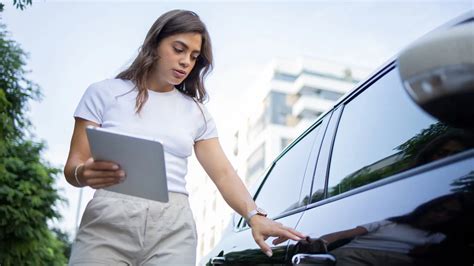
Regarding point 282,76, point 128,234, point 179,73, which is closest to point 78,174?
point 128,234

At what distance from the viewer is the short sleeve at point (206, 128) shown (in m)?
2.09

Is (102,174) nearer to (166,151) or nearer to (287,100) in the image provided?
(166,151)

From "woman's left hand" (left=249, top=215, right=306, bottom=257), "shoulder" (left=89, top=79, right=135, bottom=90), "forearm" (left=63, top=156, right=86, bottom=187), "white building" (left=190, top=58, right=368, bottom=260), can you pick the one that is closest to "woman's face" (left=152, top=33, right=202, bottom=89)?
"shoulder" (left=89, top=79, right=135, bottom=90)

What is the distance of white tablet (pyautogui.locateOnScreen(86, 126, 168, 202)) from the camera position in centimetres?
151

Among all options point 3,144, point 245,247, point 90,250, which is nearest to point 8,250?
point 3,144

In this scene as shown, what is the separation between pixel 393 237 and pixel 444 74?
1.88ft

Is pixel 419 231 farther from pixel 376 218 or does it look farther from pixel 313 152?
pixel 313 152

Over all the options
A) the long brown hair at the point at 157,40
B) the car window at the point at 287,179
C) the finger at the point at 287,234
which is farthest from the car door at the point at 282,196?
the long brown hair at the point at 157,40

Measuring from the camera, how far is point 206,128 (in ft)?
6.88

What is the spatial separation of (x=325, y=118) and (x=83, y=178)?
112 centimetres

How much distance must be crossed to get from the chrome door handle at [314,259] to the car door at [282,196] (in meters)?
0.15

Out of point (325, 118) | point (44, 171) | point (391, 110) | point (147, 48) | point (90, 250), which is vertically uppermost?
point (44, 171)

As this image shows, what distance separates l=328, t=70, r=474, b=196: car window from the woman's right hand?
74cm

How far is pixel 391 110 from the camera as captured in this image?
65.5 inches
